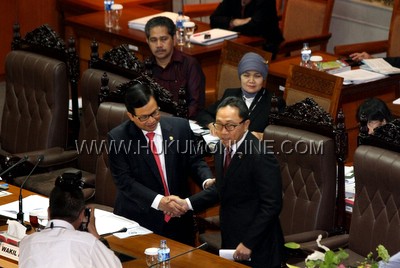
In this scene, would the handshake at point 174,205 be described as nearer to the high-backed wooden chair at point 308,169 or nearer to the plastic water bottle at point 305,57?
the high-backed wooden chair at point 308,169

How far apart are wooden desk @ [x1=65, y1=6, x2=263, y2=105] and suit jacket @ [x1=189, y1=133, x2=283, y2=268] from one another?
107 inches

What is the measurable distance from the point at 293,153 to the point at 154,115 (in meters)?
0.82

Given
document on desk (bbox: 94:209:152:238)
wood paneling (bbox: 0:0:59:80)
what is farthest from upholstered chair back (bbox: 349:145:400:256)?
wood paneling (bbox: 0:0:59:80)

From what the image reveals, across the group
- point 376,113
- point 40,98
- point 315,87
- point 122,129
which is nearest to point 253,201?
point 122,129

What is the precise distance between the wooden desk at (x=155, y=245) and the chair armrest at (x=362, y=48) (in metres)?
3.27

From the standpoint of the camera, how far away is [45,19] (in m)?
9.72

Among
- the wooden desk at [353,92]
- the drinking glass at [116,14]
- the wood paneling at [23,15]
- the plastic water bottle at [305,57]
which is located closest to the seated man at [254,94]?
the wooden desk at [353,92]

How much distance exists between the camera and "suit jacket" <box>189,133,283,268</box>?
16.7ft

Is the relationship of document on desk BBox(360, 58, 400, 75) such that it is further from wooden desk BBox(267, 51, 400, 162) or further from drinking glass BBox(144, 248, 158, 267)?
drinking glass BBox(144, 248, 158, 267)

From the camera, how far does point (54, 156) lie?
22.2 feet

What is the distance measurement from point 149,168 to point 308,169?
858mm

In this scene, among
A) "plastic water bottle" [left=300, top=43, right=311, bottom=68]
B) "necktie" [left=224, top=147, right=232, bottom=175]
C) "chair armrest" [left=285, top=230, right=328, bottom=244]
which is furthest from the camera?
"plastic water bottle" [left=300, top=43, right=311, bottom=68]

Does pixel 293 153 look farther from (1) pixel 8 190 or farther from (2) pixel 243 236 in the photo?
(1) pixel 8 190

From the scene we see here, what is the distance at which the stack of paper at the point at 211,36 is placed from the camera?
8.12m
